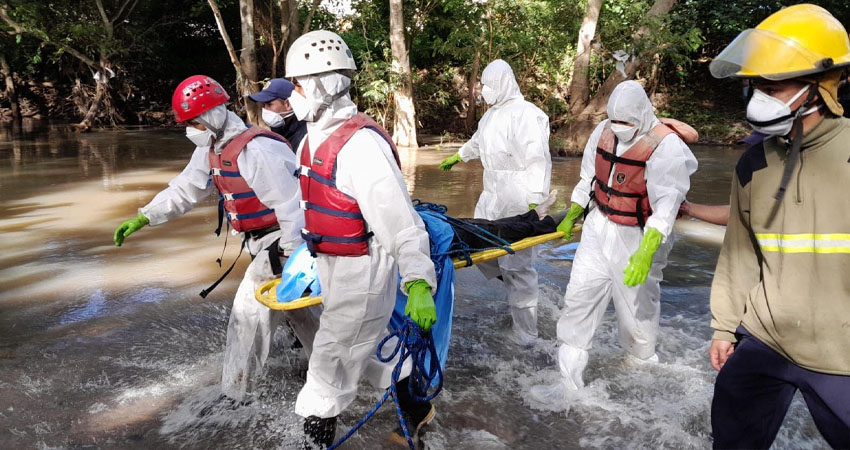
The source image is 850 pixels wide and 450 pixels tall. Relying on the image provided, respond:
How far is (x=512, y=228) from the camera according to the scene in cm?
439

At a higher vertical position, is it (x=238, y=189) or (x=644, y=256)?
(x=238, y=189)

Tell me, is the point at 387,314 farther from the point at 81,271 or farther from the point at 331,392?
the point at 81,271

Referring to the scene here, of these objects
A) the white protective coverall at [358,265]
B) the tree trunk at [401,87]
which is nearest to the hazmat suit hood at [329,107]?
the white protective coverall at [358,265]

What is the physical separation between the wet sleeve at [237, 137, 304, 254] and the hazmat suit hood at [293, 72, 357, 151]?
69cm

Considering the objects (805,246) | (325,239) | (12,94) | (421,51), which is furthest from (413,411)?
(12,94)

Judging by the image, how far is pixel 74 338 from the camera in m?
4.75

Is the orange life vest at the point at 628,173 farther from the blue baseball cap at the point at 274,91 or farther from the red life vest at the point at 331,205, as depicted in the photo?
the blue baseball cap at the point at 274,91

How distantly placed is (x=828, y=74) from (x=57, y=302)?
229 inches

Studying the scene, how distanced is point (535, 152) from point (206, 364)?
115 inches

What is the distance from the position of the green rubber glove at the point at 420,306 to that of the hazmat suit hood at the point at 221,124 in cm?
175

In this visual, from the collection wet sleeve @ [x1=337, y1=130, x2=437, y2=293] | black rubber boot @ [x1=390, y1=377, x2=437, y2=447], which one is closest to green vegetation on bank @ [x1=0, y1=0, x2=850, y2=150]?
black rubber boot @ [x1=390, y1=377, x2=437, y2=447]

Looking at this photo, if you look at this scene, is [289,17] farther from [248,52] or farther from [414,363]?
[414,363]

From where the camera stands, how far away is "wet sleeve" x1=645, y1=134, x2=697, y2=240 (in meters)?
3.45

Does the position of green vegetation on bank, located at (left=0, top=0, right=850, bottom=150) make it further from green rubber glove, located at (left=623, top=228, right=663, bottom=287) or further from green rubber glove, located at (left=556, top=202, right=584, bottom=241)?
green rubber glove, located at (left=623, top=228, right=663, bottom=287)
